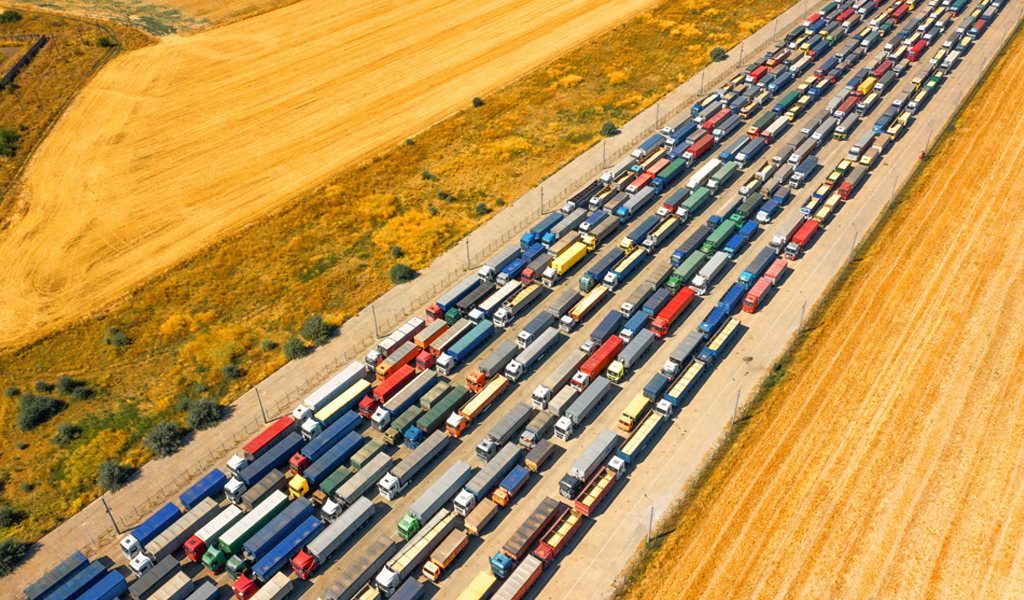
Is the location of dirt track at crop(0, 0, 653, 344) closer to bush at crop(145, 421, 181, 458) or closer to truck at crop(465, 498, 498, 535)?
bush at crop(145, 421, 181, 458)

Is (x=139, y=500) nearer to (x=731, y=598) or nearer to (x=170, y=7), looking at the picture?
(x=731, y=598)

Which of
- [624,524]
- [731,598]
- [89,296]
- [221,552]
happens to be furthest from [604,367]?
[89,296]

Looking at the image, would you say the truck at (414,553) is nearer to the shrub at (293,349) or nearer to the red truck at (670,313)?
the shrub at (293,349)

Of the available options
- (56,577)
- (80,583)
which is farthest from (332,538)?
(56,577)

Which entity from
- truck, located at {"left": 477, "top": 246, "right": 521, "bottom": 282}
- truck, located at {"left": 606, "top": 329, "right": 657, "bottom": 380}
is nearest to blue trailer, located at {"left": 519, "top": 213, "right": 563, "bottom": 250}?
truck, located at {"left": 477, "top": 246, "right": 521, "bottom": 282}

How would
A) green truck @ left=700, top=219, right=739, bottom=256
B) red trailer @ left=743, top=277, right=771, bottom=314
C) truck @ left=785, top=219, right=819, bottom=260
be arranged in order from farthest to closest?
green truck @ left=700, top=219, right=739, bottom=256
truck @ left=785, top=219, right=819, bottom=260
red trailer @ left=743, top=277, right=771, bottom=314

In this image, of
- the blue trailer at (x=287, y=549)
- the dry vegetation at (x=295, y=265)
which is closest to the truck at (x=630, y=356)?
the dry vegetation at (x=295, y=265)
